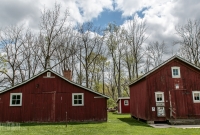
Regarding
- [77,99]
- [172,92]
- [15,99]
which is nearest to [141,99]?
[172,92]

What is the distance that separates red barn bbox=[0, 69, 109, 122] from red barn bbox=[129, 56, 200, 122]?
419cm

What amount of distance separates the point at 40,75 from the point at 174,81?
12.7 m

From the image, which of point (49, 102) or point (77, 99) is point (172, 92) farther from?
point (49, 102)

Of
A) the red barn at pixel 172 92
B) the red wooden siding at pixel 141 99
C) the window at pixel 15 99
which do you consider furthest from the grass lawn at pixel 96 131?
the red wooden siding at pixel 141 99

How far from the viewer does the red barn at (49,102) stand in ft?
62.6

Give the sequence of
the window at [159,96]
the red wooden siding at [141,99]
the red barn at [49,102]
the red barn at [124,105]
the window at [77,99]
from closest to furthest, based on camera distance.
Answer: the window at [159,96], the red wooden siding at [141,99], the red barn at [49,102], the window at [77,99], the red barn at [124,105]

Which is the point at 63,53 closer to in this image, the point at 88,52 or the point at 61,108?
the point at 88,52

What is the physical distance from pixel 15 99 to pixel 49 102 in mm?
3186

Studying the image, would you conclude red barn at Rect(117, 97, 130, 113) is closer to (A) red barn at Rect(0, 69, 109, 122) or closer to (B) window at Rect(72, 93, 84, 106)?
(A) red barn at Rect(0, 69, 109, 122)

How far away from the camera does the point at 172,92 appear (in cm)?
1877

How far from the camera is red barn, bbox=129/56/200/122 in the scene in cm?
1836

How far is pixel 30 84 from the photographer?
19.6m

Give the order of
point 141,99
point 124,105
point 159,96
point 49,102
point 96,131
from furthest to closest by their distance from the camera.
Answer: point 124,105, point 141,99, point 49,102, point 159,96, point 96,131

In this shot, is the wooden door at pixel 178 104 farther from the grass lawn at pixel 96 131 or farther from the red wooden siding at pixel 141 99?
the grass lawn at pixel 96 131
